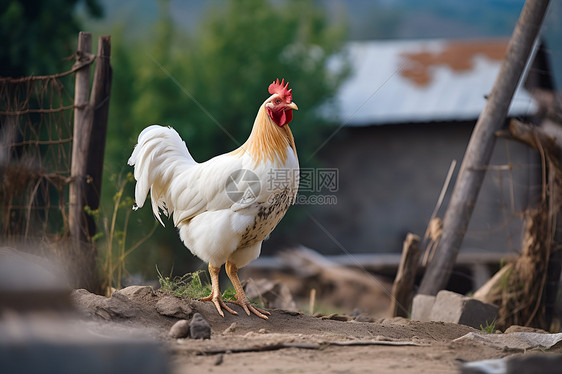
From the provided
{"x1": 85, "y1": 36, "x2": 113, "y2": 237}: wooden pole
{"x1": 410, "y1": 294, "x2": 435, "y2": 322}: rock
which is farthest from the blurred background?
{"x1": 85, "y1": 36, "x2": 113, "y2": 237}: wooden pole

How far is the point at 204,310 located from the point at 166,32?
39.0ft

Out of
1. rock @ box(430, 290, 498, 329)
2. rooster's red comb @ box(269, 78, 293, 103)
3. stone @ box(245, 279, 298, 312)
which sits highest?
rooster's red comb @ box(269, 78, 293, 103)

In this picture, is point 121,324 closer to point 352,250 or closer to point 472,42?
point 352,250

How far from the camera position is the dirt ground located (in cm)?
332

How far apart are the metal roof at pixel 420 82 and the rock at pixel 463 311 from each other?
7210 mm

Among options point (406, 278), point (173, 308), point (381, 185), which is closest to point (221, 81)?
point (381, 185)

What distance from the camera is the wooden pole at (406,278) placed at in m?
7.03

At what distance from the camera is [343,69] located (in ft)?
52.6

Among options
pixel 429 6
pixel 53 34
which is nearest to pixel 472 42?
pixel 53 34

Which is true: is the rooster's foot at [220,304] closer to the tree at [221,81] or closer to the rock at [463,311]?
the rock at [463,311]

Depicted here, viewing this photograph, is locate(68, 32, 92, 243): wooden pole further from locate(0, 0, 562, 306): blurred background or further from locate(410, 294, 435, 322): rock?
locate(0, 0, 562, 306): blurred background

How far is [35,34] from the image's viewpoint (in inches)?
442

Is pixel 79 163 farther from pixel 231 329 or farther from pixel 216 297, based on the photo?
pixel 231 329

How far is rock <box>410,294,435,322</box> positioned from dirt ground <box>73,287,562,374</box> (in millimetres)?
1147
